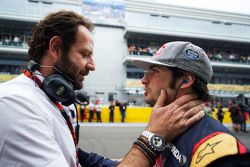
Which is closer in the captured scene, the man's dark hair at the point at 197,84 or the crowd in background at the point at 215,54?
the man's dark hair at the point at 197,84

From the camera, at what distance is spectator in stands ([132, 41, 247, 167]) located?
108 centimetres

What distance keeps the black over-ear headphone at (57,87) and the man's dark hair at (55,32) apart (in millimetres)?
136

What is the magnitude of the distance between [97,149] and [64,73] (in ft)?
16.4

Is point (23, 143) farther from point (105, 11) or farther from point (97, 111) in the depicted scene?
point (105, 11)

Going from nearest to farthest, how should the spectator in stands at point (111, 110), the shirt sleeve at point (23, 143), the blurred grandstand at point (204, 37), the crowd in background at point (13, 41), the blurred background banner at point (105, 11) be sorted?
the shirt sleeve at point (23, 143) < the spectator in stands at point (111, 110) < the crowd in background at point (13, 41) < the blurred background banner at point (105, 11) < the blurred grandstand at point (204, 37)

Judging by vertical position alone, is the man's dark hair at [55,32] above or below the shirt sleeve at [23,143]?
above

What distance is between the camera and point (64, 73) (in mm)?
1674

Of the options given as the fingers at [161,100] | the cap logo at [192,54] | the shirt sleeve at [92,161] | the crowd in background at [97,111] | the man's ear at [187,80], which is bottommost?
the crowd in background at [97,111]

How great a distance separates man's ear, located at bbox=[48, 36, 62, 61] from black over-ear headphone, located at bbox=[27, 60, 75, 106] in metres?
0.12

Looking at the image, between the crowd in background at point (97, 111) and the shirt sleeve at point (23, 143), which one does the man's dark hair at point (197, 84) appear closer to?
the shirt sleeve at point (23, 143)

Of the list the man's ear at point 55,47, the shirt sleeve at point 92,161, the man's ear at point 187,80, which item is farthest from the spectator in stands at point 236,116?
the man's ear at point 55,47

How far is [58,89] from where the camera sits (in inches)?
56.9

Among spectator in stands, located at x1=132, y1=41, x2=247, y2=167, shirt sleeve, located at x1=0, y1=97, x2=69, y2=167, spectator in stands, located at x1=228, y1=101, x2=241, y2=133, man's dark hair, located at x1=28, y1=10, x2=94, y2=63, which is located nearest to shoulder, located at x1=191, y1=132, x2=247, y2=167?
spectator in stands, located at x1=132, y1=41, x2=247, y2=167

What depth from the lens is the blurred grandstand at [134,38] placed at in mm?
22875
